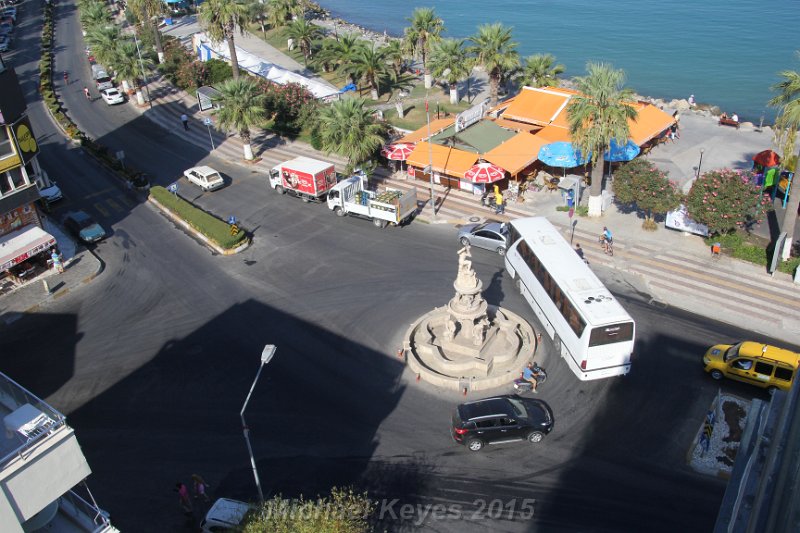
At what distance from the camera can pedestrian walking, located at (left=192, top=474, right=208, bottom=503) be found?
23.3 metres

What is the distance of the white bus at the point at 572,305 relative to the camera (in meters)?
26.4

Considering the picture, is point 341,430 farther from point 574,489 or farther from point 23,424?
point 23,424

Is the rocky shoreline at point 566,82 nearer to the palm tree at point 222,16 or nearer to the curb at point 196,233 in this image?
the palm tree at point 222,16

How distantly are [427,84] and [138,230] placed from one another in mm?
34441

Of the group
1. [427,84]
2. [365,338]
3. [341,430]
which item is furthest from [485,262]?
[427,84]

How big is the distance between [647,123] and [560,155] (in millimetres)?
9453

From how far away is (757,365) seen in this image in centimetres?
2644

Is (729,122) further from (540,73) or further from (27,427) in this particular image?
(27,427)

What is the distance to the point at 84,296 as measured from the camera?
37.9 m

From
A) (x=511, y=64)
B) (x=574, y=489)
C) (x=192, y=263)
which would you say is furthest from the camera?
(x=511, y=64)

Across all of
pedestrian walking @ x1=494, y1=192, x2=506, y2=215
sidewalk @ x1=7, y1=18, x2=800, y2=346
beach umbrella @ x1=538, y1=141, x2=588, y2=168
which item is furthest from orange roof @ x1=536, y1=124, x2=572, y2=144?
pedestrian walking @ x1=494, y1=192, x2=506, y2=215

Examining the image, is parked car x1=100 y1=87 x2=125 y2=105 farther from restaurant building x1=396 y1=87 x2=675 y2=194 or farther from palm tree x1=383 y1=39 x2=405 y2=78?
restaurant building x1=396 y1=87 x2=675 y2=194

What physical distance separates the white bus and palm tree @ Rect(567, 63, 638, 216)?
897cm

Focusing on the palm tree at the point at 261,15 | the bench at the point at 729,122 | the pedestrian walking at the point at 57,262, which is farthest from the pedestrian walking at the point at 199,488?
the palm tree at the point at 261,15
